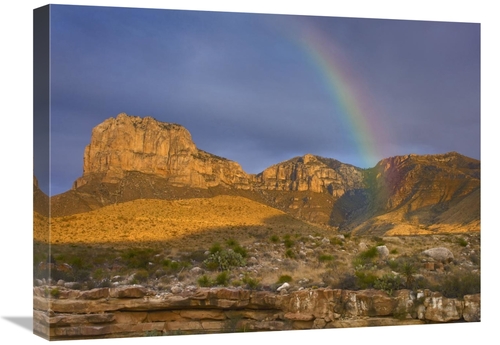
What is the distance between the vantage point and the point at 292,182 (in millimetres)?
25938

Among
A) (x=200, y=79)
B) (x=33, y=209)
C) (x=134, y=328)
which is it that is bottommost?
(x=134, y=328)

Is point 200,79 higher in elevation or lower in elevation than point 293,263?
higher

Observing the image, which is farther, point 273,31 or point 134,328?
point 273,31

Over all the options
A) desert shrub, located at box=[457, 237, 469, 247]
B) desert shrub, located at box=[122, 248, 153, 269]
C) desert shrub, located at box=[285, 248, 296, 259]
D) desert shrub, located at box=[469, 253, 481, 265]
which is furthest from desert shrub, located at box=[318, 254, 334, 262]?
desert shrub, located at box=[122, 248, 153, 269]

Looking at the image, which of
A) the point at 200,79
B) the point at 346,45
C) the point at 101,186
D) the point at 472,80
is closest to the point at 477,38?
the point at 472,80

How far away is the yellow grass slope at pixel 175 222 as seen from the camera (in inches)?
908

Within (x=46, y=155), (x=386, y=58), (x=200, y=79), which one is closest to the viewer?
(x=46, y=155)

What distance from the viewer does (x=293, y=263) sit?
24906 mm

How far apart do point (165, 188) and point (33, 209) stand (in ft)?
9.43

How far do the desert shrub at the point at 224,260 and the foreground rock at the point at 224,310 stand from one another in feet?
1.79

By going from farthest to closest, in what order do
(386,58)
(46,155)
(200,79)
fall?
(386,58)
(200,79)
(46,155)

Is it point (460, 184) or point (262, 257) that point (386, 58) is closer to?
point (460, 184)

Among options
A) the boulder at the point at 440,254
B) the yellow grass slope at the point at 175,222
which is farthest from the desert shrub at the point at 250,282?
the boulder at the point at 440,254

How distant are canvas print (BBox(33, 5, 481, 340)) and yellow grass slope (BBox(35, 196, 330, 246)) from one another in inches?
1.7
